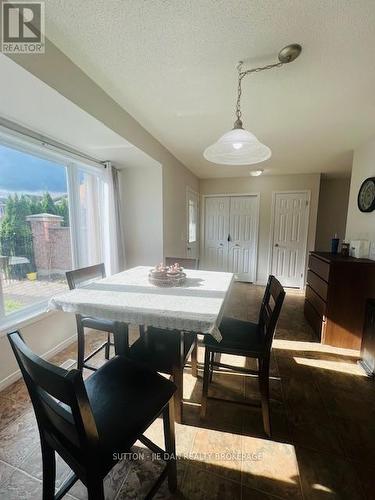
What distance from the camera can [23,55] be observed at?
1196 mm

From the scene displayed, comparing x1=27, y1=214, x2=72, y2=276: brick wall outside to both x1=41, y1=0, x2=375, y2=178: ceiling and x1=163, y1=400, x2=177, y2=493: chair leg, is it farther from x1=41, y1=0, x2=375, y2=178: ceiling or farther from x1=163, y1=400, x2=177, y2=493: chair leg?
x1=163, y1=400, x2=177, y2=493: chair leg

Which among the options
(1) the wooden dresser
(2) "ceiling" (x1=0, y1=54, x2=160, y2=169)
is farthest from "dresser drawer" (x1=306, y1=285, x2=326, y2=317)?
(2) "ceiling" (x1=0, y1=54, x2=160, y2=169)

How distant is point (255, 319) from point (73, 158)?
9.85 ft

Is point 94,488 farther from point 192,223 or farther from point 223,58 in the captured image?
point 192,223

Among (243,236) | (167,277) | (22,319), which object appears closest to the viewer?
(167,277)

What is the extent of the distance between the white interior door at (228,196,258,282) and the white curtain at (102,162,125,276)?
2.79m

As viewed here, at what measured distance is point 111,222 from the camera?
2.95 metres

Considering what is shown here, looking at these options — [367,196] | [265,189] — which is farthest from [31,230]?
[265,189]

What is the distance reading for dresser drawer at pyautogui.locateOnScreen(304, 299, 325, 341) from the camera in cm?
250

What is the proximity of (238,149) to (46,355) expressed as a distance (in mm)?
2496

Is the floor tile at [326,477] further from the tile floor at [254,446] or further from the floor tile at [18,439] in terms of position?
the floor tile at [18,439]

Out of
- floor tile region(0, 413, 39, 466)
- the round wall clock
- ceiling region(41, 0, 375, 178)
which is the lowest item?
floor tile region(0, 413, 39, 466)

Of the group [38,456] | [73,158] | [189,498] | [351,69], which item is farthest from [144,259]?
A: [351,69]

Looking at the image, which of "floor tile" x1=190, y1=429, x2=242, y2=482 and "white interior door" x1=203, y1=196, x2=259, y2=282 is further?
"white interior door" x1=203, y1=196, x2=259, y2=282
